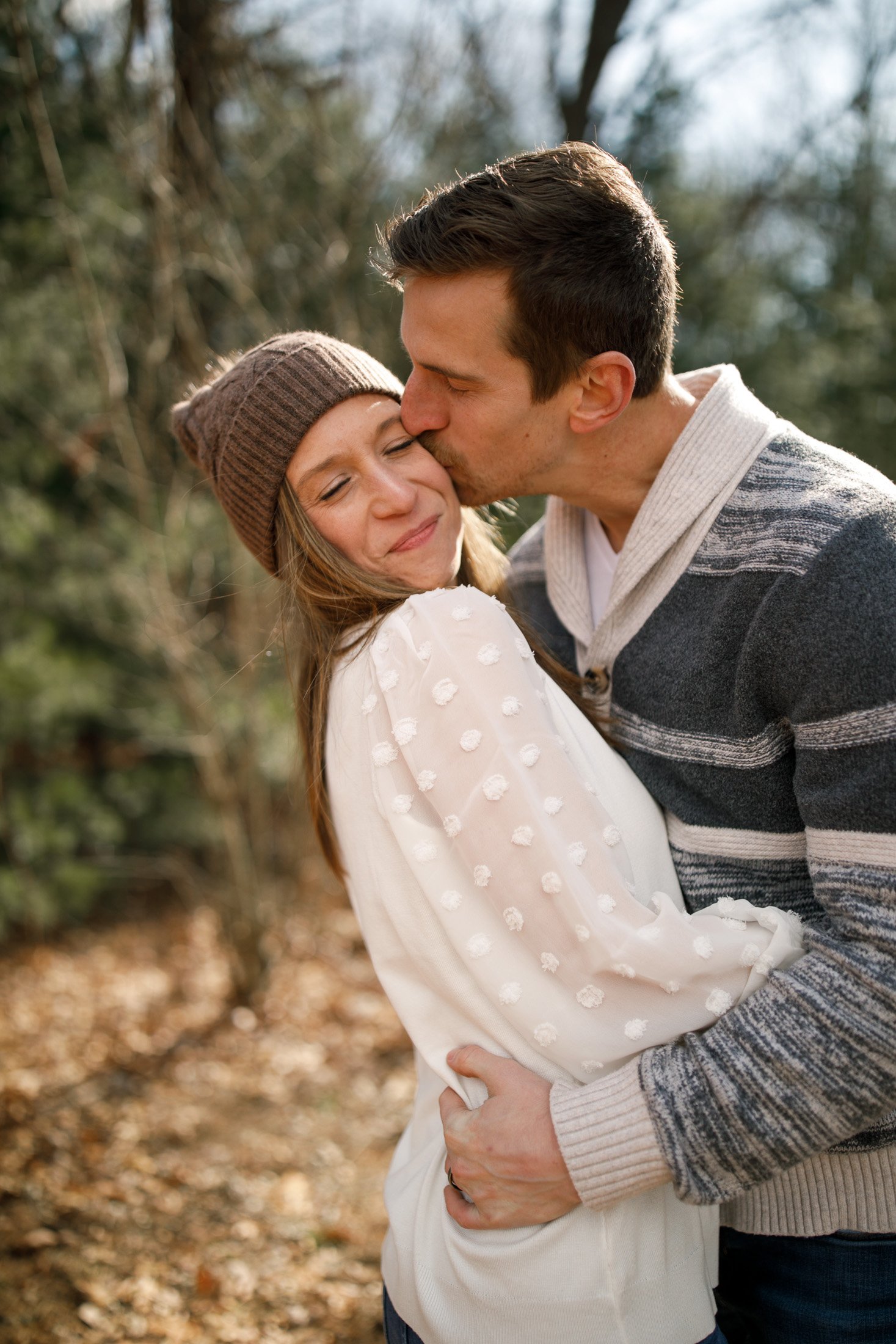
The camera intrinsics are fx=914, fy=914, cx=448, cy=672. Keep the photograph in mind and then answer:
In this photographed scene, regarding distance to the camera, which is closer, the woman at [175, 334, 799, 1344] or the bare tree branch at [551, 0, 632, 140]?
the woman at [175, 334, 799, 1344]

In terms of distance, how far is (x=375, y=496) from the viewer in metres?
1.88

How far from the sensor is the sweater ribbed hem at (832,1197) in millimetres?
1491

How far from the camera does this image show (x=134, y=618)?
16.8 ft

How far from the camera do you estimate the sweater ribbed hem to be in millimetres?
1491

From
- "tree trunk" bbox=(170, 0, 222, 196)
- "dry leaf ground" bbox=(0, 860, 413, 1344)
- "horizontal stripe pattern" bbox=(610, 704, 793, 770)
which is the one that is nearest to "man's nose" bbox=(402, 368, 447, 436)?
"horizontal stripe pattern" bbox=(610, 704, 793, 770)

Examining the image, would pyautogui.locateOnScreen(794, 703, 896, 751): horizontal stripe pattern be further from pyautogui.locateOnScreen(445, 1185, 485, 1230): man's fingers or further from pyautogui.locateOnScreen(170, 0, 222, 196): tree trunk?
pyautogui.locateOnScreen(170, 0, 222, 196): tree trunk

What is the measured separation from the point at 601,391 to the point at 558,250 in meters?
0.27

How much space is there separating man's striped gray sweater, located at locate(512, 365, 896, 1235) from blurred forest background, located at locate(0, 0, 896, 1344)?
1.97m

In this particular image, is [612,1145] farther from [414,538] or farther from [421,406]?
[421,406]

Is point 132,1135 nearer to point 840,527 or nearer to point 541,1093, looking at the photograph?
point 541,1093

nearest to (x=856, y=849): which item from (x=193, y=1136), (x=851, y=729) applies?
(x=851, y=729)

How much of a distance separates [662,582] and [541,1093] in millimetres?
887

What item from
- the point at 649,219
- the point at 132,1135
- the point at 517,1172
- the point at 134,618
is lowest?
the point at 132,1135

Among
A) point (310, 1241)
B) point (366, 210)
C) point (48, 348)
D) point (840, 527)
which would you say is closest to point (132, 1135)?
point (310, 1241)
